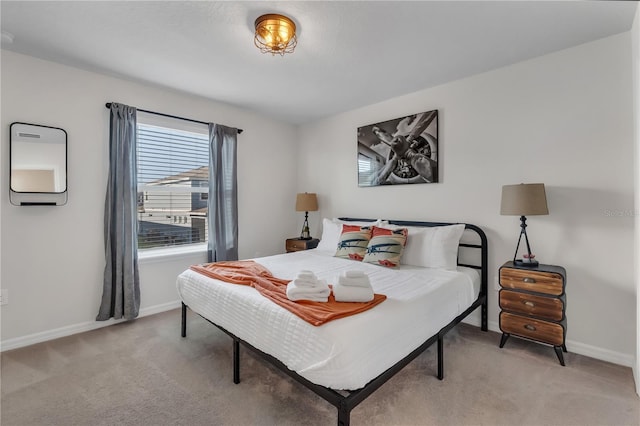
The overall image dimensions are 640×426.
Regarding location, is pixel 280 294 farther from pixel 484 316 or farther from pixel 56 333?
pixel 56 333

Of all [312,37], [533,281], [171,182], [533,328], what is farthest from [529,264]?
[171,182]

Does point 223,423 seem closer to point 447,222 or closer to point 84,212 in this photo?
point 84,212

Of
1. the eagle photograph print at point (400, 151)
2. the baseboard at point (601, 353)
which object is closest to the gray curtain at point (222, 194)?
the eagle photograph print at point (400, 151)

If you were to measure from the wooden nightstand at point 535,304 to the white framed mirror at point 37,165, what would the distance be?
4058mm

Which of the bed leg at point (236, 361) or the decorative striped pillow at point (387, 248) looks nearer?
the bed leg at point (236, 361)

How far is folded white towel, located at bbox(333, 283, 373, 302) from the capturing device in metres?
1.78

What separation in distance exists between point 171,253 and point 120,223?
0.69 metres

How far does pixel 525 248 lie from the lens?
2707 millimetres

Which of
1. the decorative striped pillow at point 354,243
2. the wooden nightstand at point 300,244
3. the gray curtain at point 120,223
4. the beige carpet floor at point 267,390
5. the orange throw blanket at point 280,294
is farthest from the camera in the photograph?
the wooden nightstand at point 300,244

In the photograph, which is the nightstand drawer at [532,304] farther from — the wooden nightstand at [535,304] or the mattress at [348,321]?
the mattress at [348,321]

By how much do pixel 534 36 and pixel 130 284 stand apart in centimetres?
430

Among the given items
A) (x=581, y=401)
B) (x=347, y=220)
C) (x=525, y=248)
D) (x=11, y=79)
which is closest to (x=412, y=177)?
(x=347, y=220)

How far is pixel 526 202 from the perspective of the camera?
93.5 inches

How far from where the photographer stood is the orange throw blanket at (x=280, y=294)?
158 cm
